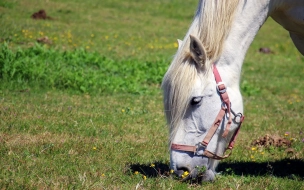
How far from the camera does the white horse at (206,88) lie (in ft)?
14.3

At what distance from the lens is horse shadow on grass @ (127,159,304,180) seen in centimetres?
494

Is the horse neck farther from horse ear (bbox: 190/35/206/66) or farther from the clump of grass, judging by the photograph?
the clump of grass

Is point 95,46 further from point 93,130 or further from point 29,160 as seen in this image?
point 29,160

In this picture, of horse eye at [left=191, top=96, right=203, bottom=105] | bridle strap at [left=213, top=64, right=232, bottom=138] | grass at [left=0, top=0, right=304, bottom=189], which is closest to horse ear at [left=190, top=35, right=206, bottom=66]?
bridle strap at [left=213, top=64, right=232, bottom=138]

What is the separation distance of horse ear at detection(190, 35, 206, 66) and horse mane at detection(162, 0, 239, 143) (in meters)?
0.05

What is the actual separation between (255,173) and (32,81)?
4779 millimetres

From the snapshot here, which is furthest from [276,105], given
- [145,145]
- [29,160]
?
[29,160]

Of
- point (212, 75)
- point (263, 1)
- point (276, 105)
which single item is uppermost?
point (263, 1)

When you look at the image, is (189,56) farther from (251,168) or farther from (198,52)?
(251,168)

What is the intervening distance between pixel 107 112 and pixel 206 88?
324 cm

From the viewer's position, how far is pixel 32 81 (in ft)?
28.8

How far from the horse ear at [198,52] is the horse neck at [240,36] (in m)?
0.21

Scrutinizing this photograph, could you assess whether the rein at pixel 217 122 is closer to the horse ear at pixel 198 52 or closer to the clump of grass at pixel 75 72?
the horse ear at pixel 198 52

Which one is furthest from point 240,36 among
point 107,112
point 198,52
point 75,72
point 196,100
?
point 75,72
